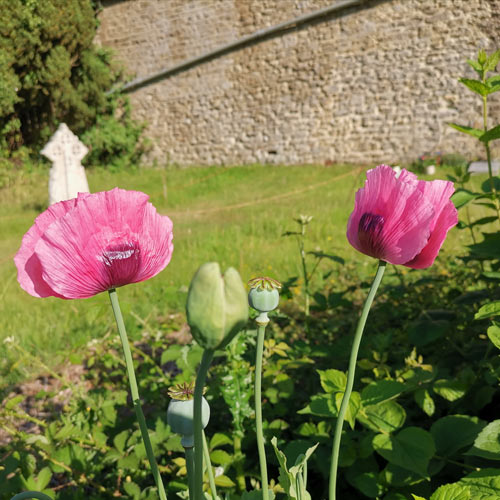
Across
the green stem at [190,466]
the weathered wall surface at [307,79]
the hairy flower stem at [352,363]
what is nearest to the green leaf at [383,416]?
the hairy flower stem at [352,363]

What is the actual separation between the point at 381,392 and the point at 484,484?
237 millimetres

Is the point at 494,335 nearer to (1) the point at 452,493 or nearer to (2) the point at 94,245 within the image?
(1) the point at 452,493

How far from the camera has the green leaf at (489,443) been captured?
2.42ft

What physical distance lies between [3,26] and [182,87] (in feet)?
11.8

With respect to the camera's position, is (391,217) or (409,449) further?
(409,449)

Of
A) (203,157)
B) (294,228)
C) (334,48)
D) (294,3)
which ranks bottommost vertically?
(203,157)

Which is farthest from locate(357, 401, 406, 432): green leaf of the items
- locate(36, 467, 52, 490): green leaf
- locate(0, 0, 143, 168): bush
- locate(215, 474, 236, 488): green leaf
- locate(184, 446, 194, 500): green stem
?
locate(0, 0, 143, 168): bush

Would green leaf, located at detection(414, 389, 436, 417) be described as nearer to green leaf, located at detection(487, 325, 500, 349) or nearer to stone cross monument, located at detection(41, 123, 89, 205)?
green leaf, located at detection(487, 325, 500, 349)

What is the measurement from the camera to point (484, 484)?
71cm

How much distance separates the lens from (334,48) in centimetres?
862

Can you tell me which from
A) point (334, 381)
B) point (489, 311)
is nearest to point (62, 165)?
point (334, 381)

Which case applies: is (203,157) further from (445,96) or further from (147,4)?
(445,96)

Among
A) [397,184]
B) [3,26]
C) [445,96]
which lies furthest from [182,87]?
[397,184]

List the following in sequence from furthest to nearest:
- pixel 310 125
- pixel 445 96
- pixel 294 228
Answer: pixel 310 125, pixel 445 96, pixel 294 228
